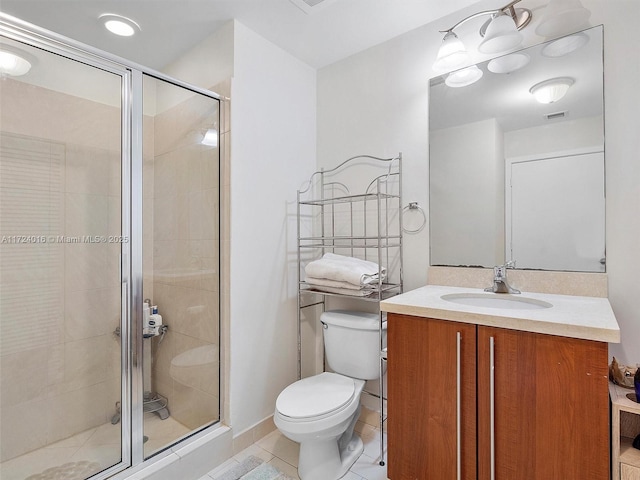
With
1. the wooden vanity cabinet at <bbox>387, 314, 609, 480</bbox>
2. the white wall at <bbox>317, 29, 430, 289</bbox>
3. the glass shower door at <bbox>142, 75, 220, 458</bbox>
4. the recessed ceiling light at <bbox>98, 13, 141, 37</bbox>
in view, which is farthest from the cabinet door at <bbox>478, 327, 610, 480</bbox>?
the recessed ceiling light at <bbox>98, 13, 141, 37</bbox>

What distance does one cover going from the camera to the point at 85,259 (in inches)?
59.4

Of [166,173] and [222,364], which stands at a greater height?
[166,173]

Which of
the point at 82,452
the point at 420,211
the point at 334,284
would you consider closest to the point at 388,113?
the point at 420,211

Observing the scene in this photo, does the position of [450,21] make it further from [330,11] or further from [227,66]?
[227,66]

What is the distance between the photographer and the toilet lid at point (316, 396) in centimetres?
152

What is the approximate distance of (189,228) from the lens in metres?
1.85

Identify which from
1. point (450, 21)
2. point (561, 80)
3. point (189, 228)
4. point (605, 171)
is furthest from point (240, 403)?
point (450, 21)

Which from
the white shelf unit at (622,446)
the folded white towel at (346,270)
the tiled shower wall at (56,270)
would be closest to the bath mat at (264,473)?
the tiled shower wall at (56,270)

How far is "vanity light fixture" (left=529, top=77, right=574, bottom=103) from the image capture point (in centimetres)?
152

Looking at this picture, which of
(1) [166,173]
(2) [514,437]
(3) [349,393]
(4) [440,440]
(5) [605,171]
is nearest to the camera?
(2) [514,437]

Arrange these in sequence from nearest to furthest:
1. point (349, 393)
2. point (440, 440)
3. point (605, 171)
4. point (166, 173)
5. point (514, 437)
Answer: point (514, 437) → point (440, 440) → point (605, 171) → point (349, 393) → point (166, 173)

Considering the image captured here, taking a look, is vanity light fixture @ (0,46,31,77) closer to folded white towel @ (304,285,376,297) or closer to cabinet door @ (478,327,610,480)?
folded white towel @ (304,285,376,297)

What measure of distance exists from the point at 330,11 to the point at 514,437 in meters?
2.03

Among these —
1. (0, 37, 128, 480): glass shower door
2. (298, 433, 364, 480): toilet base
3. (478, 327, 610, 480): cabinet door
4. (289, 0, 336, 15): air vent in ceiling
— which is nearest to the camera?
(478, 327, 610, 480): cabinet door
